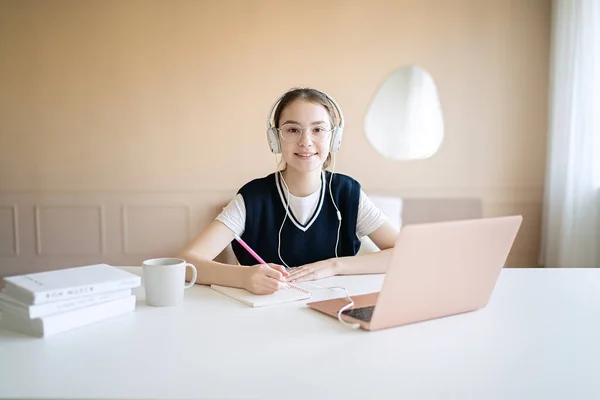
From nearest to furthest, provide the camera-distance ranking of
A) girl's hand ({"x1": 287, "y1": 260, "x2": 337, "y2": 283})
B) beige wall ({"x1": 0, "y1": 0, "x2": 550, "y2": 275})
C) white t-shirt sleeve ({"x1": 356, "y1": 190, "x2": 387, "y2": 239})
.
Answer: girl's hand ({"x1": 287, "y1": 260, "x2": 337, "y2": 283}) < white t-shirt sleeve ({"x1": 356, "y1": 190, "x2": 387, "y2": 239}) < beige wall ({"x1": 0, "y1": 0, "x2": 550, "y2": 275})

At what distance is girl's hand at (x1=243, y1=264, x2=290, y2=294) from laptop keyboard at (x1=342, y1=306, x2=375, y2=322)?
19 centimetres

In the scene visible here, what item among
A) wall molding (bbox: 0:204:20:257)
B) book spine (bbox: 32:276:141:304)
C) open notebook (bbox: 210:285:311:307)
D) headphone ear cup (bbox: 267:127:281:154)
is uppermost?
headphone ear cup (bbox: 267:127:281:154)

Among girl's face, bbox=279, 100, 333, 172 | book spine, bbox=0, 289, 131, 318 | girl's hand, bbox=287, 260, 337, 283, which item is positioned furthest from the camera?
girl's face, bbox=279, 100, 333, 172

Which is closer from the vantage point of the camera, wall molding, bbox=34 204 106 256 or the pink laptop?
the pink laptop

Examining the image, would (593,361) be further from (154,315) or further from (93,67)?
(93,67)

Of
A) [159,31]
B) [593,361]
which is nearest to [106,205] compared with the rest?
[159,31]

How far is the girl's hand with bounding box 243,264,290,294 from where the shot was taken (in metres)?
1.20

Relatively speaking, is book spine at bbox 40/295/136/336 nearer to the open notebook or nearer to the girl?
the open notebook

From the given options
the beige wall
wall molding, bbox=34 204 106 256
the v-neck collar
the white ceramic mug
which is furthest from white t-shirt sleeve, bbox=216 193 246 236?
wall molding, bbox=34 204 106 256

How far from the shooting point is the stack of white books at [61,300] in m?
0.94

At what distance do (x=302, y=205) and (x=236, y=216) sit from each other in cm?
21

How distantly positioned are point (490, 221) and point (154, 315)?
0.68 metres

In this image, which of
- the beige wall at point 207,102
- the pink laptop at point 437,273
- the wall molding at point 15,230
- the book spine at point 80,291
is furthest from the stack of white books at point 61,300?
the wall molding at point 15,230

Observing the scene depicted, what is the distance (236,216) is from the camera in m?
1.67
